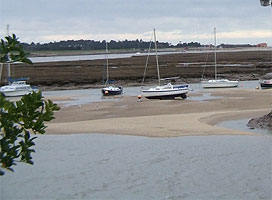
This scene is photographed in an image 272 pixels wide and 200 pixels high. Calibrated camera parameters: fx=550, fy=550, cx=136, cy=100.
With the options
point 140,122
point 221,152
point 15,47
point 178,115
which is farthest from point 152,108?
point 15,47

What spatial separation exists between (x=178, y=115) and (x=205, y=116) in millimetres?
1742

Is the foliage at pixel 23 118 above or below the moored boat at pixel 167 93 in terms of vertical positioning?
above

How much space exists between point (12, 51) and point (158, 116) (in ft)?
81.1

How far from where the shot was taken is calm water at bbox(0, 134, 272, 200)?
13359 mm

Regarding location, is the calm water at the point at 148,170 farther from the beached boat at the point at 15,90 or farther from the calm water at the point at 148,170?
the beached boat at the point at 15,90

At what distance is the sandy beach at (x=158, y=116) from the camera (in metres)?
24.0

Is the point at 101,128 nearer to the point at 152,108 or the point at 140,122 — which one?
the point at 140,122

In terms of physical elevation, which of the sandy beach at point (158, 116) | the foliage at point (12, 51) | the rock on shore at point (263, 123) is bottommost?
the sandy beach at point (158, 116)

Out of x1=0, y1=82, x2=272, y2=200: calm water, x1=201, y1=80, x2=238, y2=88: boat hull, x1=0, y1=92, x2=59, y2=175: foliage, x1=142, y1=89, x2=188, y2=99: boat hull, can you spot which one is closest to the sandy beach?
x1=142, y1=89, x2=188, y2=99: boat hull

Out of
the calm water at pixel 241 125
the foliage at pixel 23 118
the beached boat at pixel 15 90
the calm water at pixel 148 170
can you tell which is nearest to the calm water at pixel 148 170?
the calm water at pixel 148 170

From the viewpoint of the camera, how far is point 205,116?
93.0 ft

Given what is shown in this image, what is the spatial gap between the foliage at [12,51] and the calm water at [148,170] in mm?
8464

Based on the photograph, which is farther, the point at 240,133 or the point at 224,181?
the point at 240,133

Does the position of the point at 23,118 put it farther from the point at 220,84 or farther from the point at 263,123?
the point at 220,84
